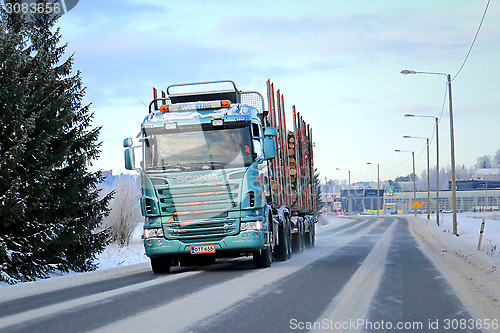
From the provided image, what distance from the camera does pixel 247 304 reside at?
25.8 ft

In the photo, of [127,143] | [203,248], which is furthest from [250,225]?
[127,143]

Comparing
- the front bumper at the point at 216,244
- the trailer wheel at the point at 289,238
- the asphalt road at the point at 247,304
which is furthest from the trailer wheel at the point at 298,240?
the front bumper at the point at 216,244

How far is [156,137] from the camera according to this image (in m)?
12.8

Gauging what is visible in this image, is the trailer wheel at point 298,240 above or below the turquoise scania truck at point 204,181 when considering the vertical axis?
below

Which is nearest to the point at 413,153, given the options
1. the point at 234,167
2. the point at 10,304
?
the point at 234,167

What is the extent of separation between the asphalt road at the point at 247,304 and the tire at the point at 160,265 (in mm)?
655

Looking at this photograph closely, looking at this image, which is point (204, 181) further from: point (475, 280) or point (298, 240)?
point (298, 240)

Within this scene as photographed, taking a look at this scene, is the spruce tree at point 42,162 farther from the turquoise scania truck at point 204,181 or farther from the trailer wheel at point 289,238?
the trailer wheel at point 289,238

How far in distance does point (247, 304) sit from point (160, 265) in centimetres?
568

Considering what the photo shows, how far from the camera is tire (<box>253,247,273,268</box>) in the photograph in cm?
1336

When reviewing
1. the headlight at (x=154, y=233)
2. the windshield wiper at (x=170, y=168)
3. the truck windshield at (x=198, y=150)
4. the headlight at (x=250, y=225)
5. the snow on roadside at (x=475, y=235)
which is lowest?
the snow on roadside at (x=475, y=235)

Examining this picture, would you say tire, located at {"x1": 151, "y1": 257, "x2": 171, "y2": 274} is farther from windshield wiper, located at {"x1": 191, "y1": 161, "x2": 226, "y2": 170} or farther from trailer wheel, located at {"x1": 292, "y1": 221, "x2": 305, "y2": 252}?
trailer wheel, located at {"x1": 292, "y1": 221, "x2": 305, "y2": 252}

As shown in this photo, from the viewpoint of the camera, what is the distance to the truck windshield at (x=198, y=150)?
1230cm

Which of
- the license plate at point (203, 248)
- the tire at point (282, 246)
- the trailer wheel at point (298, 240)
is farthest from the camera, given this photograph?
the trailer wheel at point (298, 240)
